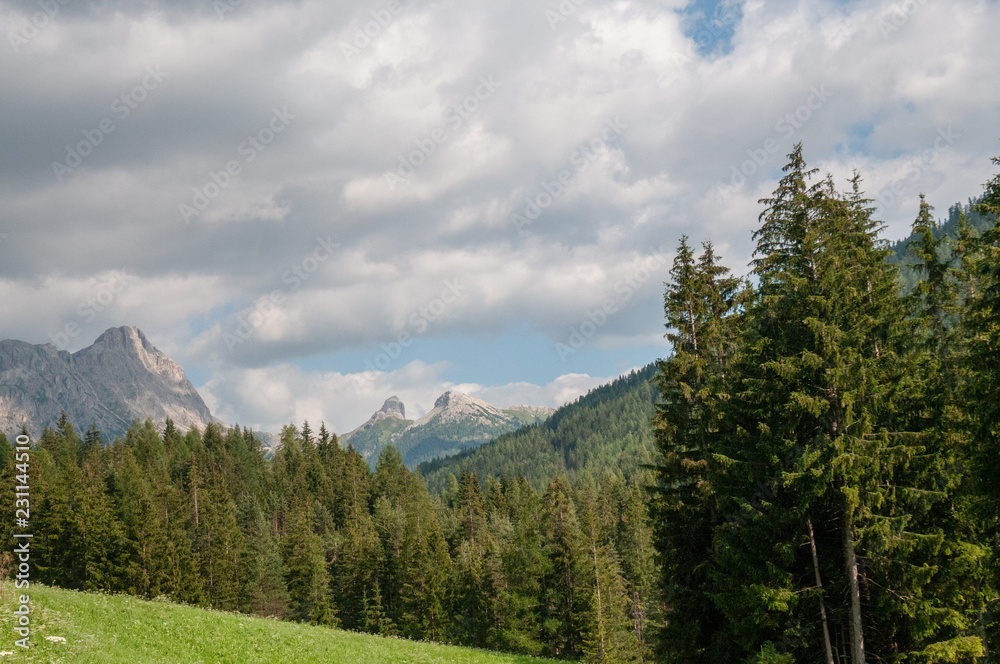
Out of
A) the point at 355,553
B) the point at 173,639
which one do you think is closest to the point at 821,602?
the point at 173,639

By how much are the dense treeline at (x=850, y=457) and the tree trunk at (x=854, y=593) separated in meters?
0.05

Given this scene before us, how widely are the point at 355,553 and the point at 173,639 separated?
50.6 metres

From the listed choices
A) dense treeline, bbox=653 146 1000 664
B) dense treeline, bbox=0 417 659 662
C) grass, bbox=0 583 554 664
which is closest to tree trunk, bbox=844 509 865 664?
dense treeline, bbox=653 146 1000 664

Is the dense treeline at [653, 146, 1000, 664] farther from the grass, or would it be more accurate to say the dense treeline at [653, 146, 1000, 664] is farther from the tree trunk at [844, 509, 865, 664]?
the grass

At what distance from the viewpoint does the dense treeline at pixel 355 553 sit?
47219 millimetres

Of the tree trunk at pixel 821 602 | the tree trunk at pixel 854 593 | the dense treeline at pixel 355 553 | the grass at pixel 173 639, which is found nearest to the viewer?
the grass at pixel 173 639

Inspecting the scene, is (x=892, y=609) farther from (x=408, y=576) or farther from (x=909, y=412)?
(x=408, y=576)

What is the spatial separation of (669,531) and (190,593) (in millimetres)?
48812

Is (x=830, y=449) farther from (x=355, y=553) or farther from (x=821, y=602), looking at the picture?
(x=355, y=553)

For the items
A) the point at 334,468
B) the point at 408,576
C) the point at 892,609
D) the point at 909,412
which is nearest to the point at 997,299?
the point at 909,412

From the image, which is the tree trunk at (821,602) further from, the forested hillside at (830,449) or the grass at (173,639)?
the grass at (173,639)

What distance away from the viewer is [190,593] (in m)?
56.2

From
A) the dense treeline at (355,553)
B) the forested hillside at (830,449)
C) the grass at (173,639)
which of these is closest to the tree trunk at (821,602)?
the forested hillside at (830,449)

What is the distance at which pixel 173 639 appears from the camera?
21.3 meters
